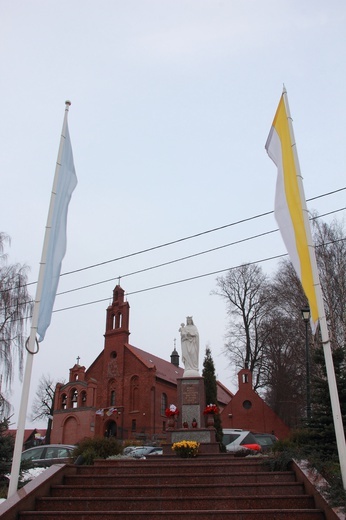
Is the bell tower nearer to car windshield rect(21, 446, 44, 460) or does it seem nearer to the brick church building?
the brick church building

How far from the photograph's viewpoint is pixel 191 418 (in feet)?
50.2

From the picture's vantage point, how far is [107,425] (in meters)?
45.1

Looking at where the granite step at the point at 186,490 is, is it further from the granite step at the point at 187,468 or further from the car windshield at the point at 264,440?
the car windshield at the point at 264,440

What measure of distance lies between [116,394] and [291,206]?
41355 millimetres

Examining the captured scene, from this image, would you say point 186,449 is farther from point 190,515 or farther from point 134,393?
point 134,393

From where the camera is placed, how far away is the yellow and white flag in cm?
771

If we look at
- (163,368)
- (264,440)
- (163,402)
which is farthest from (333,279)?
(163,368)

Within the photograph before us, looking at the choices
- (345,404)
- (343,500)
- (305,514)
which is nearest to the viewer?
(343,500)

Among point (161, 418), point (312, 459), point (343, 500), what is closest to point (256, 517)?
point (343, 500)

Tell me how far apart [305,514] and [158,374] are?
40.8m

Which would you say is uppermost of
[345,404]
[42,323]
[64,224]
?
[64,224]

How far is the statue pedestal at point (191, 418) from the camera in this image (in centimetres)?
1430

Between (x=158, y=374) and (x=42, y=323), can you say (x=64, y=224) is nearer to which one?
(x=42, y=323)

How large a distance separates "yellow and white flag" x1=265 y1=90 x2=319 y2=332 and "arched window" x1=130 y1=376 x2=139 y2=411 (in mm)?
39315
